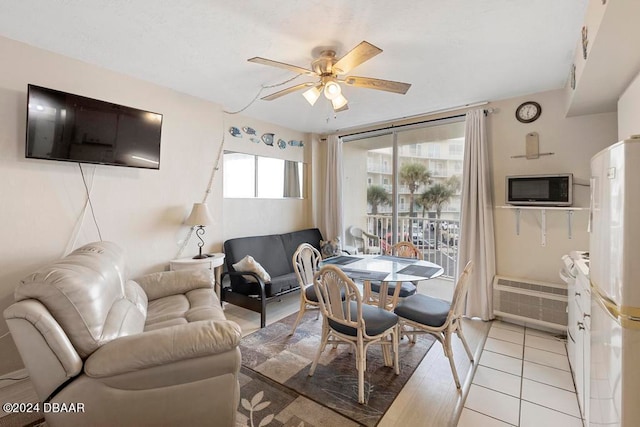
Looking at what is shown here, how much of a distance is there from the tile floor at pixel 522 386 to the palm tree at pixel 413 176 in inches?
82.5

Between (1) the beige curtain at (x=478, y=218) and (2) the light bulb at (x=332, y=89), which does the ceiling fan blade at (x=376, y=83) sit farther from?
(1) the beige curtain at (x=478, y=218)

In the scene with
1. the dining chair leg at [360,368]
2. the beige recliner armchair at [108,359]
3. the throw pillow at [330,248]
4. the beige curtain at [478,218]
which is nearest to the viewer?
the beige recliner armchair at [108,359]

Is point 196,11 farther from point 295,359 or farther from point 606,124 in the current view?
point 606,124

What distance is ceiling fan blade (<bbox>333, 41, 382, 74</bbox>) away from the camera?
1760 mm

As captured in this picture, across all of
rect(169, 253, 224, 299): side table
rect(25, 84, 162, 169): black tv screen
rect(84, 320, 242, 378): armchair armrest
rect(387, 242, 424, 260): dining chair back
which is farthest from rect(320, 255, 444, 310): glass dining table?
rect(25, 84, 162, 169): black tv screen

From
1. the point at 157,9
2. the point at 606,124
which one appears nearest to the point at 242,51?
the point at 157,9

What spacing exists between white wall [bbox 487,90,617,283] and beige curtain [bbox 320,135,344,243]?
2.18 m

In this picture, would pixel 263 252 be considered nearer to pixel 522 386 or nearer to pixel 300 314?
pixel 300 314

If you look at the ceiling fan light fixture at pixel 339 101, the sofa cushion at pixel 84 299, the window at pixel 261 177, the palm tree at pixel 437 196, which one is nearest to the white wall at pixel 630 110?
the palm tree at pixel 437 196

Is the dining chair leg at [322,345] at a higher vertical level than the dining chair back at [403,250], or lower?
lower

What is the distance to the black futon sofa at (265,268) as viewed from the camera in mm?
3131

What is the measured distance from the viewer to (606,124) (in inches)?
107

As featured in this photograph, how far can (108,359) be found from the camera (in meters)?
1.33

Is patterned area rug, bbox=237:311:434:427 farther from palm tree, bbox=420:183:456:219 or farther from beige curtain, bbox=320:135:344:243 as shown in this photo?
beige curtain, bbox=320:135:344:243
